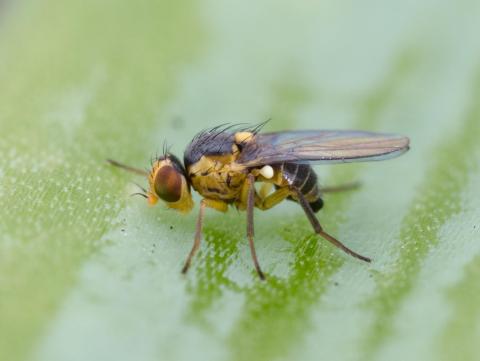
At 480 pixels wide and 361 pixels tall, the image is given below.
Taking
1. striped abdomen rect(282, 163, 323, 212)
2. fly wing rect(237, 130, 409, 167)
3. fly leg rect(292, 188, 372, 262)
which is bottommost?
fly leg rect(292, 188, 372, 262)

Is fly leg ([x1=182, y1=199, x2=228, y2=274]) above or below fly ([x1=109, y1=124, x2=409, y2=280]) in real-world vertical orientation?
below

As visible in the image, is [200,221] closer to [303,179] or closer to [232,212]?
[232,212]

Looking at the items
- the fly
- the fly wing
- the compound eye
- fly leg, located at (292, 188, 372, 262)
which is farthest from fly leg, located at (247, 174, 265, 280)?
the compound eye

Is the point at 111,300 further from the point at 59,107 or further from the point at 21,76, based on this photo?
the point at 21,76

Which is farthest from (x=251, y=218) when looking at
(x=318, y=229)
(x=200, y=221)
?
(x=318, y=229)

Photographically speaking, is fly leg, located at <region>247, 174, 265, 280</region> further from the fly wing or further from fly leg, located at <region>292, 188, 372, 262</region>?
fly leg, located at <region>292, 188, 372, 262</region>

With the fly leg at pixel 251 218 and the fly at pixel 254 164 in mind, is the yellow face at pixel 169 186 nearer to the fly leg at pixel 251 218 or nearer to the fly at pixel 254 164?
the fly at pixel 254 164

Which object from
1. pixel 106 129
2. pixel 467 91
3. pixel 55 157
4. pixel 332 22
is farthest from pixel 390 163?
pixel 55 157
